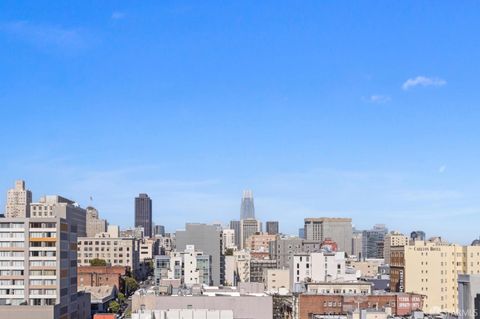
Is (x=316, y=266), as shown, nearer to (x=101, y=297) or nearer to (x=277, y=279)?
(x=277, y=279)

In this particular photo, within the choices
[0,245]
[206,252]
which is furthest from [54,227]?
[206,252]

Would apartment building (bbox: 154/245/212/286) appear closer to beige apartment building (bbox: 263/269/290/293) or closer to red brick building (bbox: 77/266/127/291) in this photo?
red brick building (bbox: 77/266/127/291)

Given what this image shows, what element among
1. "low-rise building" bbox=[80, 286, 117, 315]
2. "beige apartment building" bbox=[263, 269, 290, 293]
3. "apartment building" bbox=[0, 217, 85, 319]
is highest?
"apartment building" bbox=[0, 217, 85, 319]

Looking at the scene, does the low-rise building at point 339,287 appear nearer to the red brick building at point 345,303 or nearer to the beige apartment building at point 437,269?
the beige apartment building at point 437,269

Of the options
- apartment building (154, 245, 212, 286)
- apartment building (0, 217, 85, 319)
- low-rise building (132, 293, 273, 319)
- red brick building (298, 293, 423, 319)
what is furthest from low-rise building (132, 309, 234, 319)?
apartment building (154, 245, 212, 286)

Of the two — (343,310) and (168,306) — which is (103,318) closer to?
(168,306)

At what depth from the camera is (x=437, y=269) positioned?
13762cm

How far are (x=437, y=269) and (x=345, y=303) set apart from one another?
2572 centimetres

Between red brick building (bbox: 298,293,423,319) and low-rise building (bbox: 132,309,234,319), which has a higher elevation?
low-rise building (bbox: 132,309,234,319)

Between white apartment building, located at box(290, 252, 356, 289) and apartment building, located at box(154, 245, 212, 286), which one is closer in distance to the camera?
white apartment building, located at box(290, 252, 356, 289)

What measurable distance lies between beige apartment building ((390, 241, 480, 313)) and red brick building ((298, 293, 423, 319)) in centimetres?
1727

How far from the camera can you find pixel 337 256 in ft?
557

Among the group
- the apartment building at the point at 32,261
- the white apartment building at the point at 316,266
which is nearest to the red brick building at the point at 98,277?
the white apartment building at the point at 316,266

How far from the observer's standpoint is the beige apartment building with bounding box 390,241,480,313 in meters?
136
